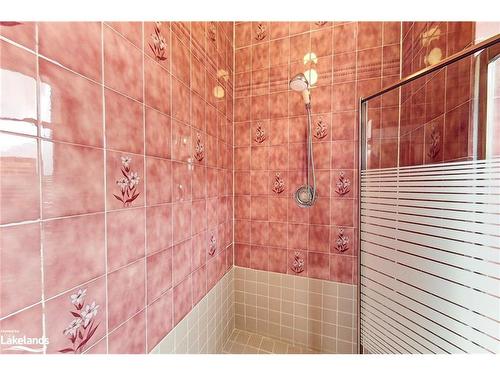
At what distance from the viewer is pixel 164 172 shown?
2.53ft

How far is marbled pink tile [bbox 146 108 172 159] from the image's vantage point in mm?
696

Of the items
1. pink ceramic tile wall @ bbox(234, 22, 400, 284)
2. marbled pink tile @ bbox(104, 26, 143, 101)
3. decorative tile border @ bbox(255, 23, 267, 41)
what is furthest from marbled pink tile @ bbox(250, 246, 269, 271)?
decorative tile border @ bbox(255, 23, 267, 41)

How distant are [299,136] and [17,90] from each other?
3.94 ft

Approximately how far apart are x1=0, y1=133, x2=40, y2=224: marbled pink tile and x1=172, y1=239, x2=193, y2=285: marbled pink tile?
0.49m

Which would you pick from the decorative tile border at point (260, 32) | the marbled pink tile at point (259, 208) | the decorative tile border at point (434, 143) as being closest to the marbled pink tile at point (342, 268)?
the marbled pink tile at point (259, 208)

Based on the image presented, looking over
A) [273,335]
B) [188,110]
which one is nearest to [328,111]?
[188,110]

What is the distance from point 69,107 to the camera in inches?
18.3

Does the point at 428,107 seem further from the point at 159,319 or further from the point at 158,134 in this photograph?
the point at 159,319

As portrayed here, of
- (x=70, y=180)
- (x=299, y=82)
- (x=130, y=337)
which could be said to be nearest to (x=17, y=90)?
(x=70, y=180)

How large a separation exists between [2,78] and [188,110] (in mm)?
597

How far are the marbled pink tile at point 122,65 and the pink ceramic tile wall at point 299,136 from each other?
2.72ft

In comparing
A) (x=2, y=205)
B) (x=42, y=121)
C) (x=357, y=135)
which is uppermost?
(x=357, y=135)

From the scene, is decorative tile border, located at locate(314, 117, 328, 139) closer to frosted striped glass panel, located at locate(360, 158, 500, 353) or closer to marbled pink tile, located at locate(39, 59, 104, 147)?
frosted striped glass panel, located at locate(360, 158, 500, 353)
